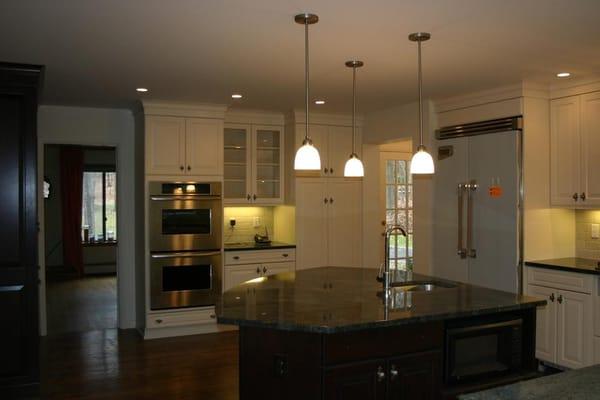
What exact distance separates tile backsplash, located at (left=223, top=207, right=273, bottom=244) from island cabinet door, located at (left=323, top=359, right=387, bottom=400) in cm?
389

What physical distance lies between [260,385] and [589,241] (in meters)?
3.43

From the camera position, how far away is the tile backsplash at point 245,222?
6301 millimetres

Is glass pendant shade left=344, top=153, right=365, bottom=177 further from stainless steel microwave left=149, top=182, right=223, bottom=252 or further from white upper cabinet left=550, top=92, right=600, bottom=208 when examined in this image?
stainless steel microwave left=149, top=182, right=223, bottom=252

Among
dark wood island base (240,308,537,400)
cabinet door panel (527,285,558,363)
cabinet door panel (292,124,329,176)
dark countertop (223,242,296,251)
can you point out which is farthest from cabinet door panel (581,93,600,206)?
dark countertop (223,242,296,251)

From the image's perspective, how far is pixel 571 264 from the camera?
14.2ft

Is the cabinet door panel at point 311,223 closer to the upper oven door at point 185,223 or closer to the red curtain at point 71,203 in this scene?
the upper oven door at point 185,223

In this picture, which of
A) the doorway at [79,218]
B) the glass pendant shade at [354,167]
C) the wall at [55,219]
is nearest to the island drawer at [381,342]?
the glass pendant shade at [354,167]

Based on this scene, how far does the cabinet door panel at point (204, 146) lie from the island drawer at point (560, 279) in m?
3.19

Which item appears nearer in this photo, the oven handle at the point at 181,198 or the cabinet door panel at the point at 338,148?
the oven handle at the point at 181,198

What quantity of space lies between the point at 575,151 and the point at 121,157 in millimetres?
4511

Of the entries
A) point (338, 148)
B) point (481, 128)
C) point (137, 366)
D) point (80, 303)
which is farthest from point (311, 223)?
point (80, 303)

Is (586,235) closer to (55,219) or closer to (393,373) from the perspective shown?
(393,373)

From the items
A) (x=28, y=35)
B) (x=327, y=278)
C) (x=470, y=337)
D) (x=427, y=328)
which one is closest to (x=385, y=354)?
(x=427, y=328)

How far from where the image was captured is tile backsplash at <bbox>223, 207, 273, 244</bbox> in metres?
6.30
